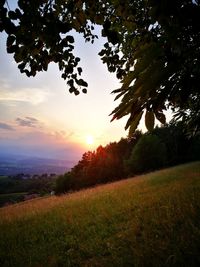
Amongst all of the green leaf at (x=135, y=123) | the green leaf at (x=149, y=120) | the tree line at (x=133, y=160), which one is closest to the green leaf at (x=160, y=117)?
the green leaf at (x=149, y=120)

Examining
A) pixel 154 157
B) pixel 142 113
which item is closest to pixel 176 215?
pixel 142 113

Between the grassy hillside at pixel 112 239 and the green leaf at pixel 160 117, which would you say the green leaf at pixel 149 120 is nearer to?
the green leaf at pixel 160 117

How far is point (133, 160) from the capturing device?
50.3 meters

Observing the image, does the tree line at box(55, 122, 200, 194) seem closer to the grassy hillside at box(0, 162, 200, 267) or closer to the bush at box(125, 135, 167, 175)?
the bush at box(125, 135, 167, 175)

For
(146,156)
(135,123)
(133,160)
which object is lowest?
(135,123)

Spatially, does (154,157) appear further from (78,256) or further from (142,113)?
(142,113)

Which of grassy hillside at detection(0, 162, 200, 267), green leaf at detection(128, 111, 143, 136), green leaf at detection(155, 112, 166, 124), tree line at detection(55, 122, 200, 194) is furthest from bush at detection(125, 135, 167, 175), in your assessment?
green leaf at detection(128, 111, 143, 136)

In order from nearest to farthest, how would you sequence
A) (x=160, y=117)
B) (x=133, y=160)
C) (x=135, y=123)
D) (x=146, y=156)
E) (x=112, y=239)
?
(x=135, y=123) < (x=160, y=117) < (x=112, y=239) < (x=133, y=160) < (x=146, y=156)

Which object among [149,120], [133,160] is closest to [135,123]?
[149,120]

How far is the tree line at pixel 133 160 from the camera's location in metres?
51.2

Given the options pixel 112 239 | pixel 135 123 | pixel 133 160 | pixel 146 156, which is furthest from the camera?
pixel 146 156

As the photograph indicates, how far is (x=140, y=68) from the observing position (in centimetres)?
147

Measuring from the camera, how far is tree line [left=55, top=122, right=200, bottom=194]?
2014 inches

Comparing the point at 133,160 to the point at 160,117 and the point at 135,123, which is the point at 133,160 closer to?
the point at 160,117
